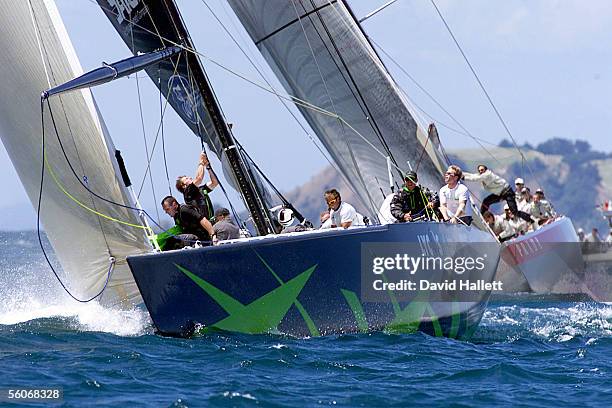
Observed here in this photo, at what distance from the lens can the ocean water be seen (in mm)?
8211

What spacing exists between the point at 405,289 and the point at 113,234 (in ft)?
8.81

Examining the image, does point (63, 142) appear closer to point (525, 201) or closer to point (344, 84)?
point (344, 84)

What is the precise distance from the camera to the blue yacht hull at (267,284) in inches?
409

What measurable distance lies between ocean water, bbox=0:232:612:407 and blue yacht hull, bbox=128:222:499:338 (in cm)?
16

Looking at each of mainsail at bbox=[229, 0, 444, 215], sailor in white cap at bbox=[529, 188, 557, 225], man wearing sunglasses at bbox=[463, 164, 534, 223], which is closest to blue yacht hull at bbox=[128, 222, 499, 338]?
mainsail at bbox=[229, 0, 444, 215]

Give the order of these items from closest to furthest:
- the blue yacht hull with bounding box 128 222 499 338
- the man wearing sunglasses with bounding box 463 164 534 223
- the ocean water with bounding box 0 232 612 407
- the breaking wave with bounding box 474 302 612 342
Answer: the ocean water with bounding box 0 232 612 407
the blue yacht hull with bounding box 128 222 499 338
the breaking wave with bounding box 474 302 612 342
the man wearing sunglasses with bounding box 463 164 534 223

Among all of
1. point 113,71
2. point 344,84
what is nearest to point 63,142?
point 113,71

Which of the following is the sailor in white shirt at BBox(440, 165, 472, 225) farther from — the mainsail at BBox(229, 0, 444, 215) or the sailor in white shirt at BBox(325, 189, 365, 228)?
the mainsail at BBox(229, 0, 444, 215)

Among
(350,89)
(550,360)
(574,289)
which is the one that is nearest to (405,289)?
(550,360)

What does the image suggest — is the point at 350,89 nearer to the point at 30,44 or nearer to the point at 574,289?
the point at 30,44

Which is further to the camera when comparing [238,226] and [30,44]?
[238,226]

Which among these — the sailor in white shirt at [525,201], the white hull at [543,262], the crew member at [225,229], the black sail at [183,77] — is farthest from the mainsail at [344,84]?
the sailor in white shirt at [525,201]

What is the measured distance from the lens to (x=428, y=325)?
38.2ft

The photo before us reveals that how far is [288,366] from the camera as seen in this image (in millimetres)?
9258
